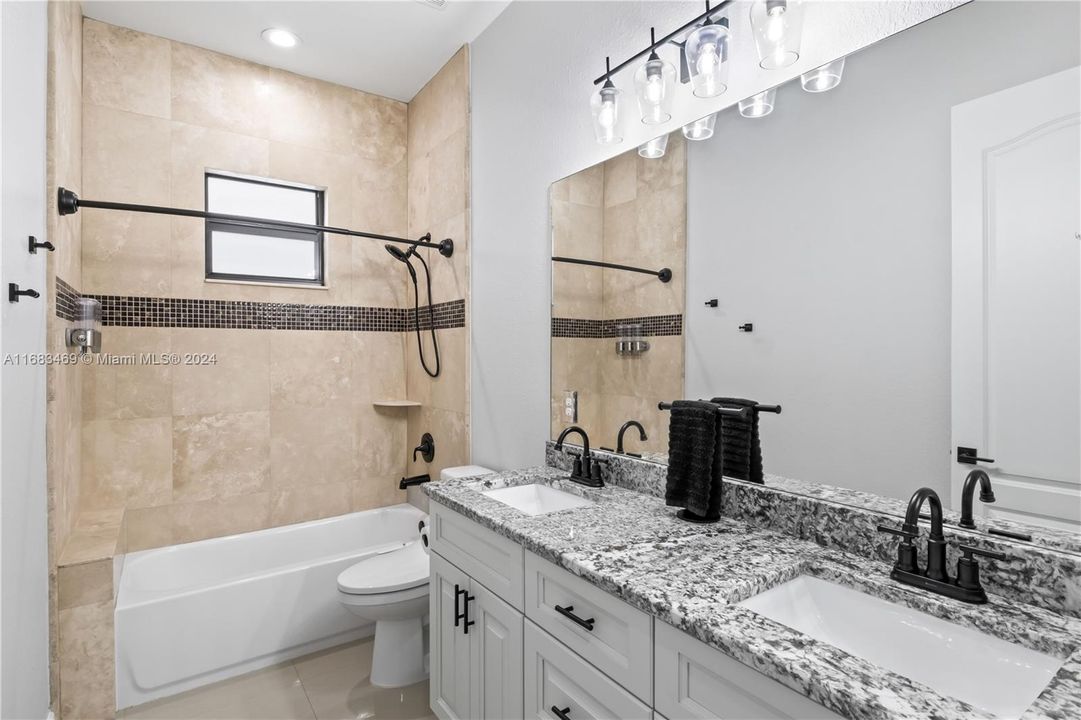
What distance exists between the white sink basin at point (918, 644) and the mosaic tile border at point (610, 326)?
2.67 ft

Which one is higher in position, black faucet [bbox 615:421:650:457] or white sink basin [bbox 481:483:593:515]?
black faucet [bbox 615:421:650:457]

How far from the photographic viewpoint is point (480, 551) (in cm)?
161

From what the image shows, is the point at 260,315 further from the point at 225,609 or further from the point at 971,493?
the point at 971,493

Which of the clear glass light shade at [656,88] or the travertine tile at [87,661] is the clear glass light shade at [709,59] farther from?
the travertine tile at [87,661]

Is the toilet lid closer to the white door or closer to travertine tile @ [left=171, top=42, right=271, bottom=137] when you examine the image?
the white door

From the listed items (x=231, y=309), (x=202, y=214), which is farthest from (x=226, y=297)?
(x=202, y=214)

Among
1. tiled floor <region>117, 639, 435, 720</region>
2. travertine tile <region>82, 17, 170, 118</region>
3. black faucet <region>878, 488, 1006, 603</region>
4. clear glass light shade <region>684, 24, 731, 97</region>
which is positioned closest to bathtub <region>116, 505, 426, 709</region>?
tiled floor <region>117, 639, 435, 720</region>

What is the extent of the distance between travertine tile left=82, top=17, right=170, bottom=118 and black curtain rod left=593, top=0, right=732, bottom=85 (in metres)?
2.26

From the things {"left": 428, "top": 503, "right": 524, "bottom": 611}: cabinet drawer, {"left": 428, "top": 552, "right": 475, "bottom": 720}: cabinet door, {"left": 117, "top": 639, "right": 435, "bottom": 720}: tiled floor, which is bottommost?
{"left": 117, "top": 639, "right": 435, "bottom": 720}: tiled floor

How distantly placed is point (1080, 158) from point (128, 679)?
3207 mm

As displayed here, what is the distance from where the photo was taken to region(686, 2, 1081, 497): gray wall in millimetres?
1109

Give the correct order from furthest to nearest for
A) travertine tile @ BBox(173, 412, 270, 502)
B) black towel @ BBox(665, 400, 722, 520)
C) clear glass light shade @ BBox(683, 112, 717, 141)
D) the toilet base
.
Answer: travertine tile @ BBox(173, 412, 270, 502)
the toilet base
clear glass light shade @ BBox(683, 112, 717, 141)
black towel @ BBox(665, 400, 722, 520)

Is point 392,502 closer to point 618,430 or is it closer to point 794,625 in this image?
point 618,430

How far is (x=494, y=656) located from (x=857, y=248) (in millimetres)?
1400
